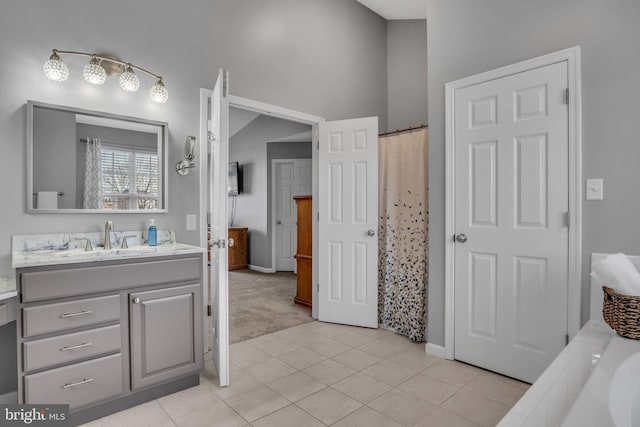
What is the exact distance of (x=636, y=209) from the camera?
6.27 feet

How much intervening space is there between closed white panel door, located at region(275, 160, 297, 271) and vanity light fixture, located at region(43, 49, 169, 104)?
4.26 m

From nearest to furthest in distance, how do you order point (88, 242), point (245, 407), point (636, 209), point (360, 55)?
point (636, 209), point (245, 407), point (88, 242), point (360, 55)

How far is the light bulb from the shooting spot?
6.83ft

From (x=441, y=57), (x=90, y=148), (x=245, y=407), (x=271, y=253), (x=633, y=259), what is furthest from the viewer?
(x=271, y=253)

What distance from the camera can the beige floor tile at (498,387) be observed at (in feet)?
7.00

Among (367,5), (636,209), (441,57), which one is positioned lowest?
(636,209)

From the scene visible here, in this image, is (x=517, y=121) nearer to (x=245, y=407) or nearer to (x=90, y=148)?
(x=245, y=407)

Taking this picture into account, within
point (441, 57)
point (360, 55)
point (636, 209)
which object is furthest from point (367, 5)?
point (636, 209)

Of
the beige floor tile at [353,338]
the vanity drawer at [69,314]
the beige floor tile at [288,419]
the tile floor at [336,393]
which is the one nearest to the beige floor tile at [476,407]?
the tile floor at [336,393]

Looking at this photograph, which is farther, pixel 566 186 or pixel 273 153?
pixel 273 153

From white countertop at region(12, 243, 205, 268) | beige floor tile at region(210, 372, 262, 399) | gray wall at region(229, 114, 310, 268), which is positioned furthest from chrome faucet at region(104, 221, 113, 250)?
gray wall at region(229, 114, 310, 268)

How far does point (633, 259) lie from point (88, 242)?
3133 mm

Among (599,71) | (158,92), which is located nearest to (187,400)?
(158,92)

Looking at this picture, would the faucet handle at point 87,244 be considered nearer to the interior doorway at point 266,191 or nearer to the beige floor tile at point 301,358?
the beige floor tile at point 301,358
